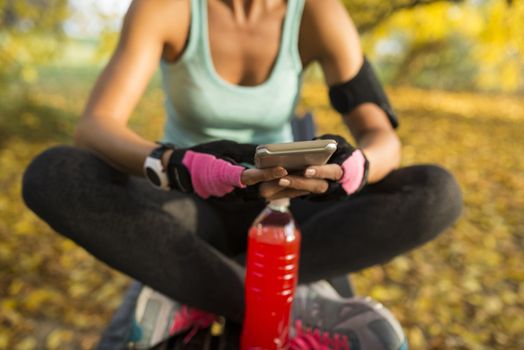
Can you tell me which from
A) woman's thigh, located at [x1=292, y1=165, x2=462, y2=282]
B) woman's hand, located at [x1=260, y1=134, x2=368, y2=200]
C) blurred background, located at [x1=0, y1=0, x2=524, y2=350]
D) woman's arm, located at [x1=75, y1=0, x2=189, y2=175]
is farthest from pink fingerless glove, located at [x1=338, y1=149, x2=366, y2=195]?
blurred background, located at [x1=0, y1=0, x2=524, y2=350]

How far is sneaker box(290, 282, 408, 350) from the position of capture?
4.37 ft

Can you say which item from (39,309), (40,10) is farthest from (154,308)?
(40,10)

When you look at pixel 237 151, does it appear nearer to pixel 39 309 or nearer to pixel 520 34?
pixel 39 309

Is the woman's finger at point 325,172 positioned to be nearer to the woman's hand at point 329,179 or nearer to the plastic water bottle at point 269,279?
the woman's hand at point 329,179

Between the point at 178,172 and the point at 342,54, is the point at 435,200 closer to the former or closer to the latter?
the point at 342,54

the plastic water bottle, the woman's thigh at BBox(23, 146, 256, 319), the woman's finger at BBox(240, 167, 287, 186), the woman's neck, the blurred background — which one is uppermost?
the woman's neck

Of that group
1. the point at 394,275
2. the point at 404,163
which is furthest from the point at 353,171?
the point at 404,163

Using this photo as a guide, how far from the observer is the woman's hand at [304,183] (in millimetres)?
1117

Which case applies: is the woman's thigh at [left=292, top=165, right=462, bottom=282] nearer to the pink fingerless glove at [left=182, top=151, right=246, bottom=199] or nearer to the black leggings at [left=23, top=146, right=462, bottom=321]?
the black leggings at [left=23, top=146, right=462, bottom=321]

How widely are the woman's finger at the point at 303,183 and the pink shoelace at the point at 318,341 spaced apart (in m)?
0.53

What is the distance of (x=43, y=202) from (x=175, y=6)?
2.43ft

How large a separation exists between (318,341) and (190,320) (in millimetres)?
414

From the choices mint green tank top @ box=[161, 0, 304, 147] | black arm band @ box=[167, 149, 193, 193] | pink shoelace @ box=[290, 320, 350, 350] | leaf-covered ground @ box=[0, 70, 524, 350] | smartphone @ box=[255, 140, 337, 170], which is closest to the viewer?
smartphone @ box=[255, 140, 337, 170]

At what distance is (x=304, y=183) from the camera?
3.72 feet
